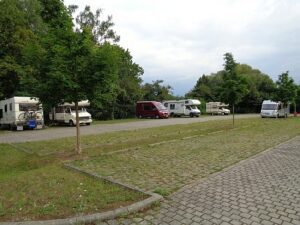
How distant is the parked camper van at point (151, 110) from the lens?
130 feet

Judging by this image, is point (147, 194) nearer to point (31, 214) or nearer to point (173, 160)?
point (31, 214)

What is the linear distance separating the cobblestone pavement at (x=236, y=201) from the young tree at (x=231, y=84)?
15.6 metres

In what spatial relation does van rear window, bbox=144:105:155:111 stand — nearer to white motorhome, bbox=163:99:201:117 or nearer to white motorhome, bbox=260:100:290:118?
white motorhome, bbox=163:99:201:117

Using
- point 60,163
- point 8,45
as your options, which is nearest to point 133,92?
point 8,45

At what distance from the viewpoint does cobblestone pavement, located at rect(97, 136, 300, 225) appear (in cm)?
457

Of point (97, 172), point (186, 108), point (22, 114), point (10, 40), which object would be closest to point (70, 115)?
point (22, 114)

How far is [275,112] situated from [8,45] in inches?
1224

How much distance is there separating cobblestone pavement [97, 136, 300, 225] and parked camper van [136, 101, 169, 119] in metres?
31.7

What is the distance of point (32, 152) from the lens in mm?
11500

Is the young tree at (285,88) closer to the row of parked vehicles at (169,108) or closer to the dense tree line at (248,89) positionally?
the dense tree line at (248,89)

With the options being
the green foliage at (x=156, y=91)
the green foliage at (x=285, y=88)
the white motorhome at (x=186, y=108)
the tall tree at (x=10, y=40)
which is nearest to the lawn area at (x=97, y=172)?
the tall tree at (x=10, y=40)

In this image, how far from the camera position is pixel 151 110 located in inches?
1587

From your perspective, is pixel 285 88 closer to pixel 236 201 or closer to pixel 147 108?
pixel 147 108

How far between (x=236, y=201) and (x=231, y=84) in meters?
18.7
